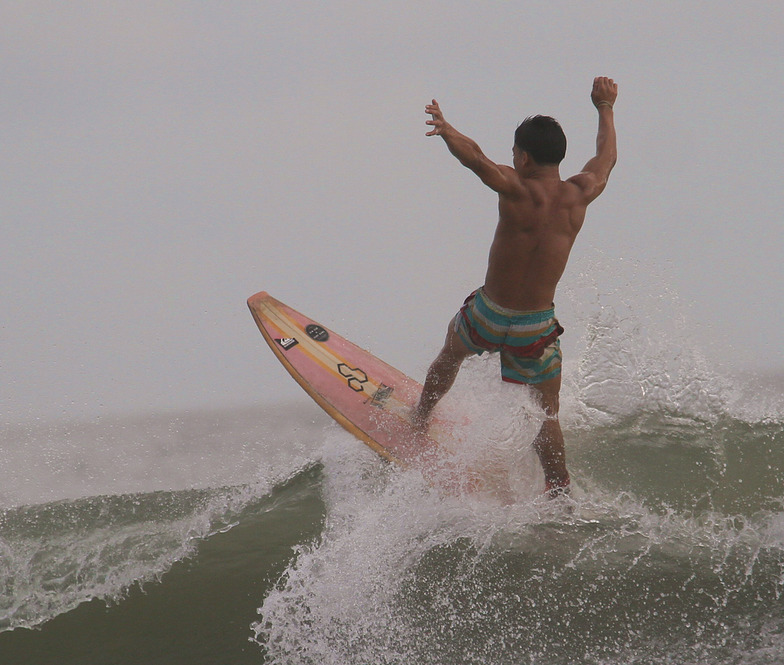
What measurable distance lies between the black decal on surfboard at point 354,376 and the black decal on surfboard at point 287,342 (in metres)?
0.34

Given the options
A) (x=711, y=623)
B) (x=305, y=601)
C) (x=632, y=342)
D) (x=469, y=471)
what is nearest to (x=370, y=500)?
(x=469, y=471)

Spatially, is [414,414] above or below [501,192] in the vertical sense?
below

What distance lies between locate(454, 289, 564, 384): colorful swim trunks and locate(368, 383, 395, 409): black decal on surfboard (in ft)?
2.96

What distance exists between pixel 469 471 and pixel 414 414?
17.7 inches

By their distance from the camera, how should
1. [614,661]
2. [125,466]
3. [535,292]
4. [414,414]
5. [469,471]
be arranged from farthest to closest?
[125,466] → [414,414] → [469,471] → [535,292] → [614,661]

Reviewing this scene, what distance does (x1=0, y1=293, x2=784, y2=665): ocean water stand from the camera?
2393mm

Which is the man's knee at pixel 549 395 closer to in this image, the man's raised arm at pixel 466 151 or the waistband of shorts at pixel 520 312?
the waistband of shorts at pixel 520 312

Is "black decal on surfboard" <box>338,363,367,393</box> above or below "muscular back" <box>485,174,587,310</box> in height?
below

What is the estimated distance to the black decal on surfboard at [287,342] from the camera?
4.14 m

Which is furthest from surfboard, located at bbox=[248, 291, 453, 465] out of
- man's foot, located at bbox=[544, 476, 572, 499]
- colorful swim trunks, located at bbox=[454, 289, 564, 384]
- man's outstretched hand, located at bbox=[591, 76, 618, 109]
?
man's outstretched hand, located at bbox=[591, 76, 618, 109]

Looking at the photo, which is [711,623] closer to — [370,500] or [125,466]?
[370,500]

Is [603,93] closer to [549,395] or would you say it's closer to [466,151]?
[466,151]

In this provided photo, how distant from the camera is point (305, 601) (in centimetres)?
250

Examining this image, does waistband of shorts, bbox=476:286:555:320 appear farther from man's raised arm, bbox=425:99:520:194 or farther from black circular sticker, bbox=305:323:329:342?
black circular sticker, bbox=305:323:329:342
